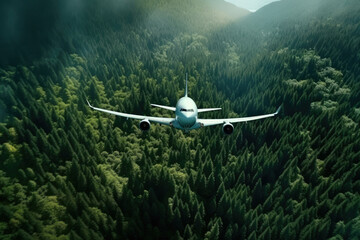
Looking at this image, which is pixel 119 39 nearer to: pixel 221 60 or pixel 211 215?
Answer: pixel 221 60

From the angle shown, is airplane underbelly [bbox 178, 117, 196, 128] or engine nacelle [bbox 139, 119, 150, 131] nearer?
airplane underbelly [bbox 178, 117, 196, 128]

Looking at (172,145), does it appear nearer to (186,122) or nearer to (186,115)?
(186,122)

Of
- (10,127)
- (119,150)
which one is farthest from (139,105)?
(10,127)

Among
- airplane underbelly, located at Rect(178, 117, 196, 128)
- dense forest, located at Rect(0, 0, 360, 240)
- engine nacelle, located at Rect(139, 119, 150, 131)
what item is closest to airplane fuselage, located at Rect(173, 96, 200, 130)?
airplane underbelly, located at Rect(178, 117, 196, 128)

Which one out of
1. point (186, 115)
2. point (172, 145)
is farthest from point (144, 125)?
point (172, 145)

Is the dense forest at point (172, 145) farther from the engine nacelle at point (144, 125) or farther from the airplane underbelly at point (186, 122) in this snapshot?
the airplane underbelly at point (186, 122)

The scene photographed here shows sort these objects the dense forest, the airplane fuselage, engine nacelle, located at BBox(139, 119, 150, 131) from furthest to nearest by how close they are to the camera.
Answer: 1. the dense forest
2. engine nacelle, located at BBox(139, 119, 150, 131)
3. the airplane fuselage

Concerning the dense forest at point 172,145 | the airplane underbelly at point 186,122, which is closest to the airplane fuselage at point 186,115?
the airplane underbelly at point 186,122

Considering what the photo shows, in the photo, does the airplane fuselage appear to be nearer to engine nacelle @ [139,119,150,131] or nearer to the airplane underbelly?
the airplane underbelly
